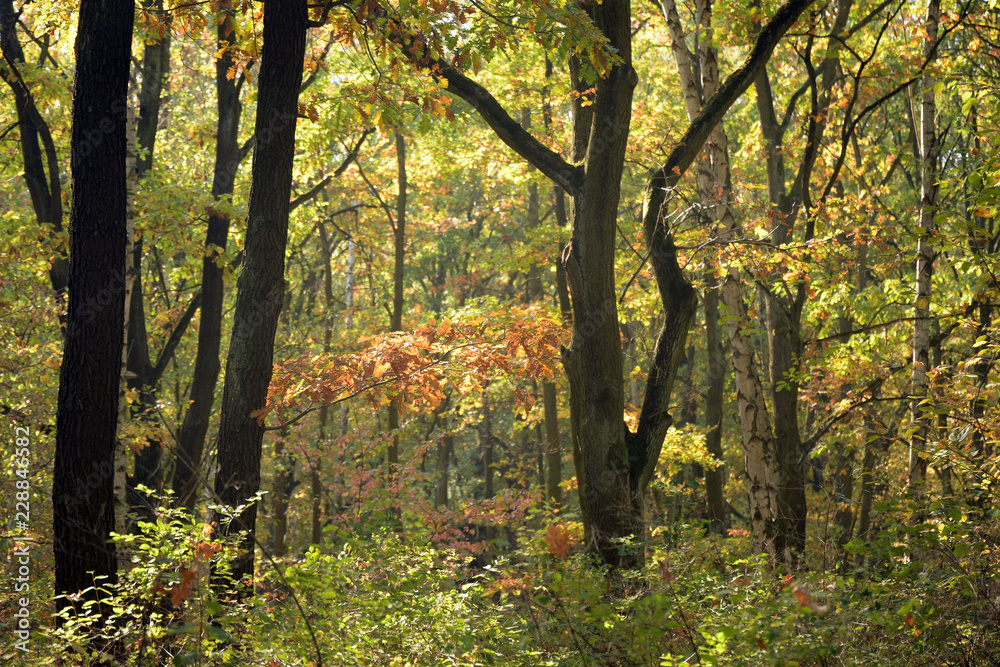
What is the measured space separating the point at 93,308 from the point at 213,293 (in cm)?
580

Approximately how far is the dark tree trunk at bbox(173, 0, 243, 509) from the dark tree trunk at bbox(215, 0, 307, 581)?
14.0 feet

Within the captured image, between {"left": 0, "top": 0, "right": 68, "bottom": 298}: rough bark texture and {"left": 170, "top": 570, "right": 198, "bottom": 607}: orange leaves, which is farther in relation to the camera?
{"left": 0, "top": 0, "right": 68, "bottom": 298}: rough bark texture

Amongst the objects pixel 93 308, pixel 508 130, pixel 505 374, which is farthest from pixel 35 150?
pixel 505 374

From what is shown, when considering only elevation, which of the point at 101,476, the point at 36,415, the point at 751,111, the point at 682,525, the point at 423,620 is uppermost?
the point at 751,111

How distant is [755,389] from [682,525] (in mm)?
3694

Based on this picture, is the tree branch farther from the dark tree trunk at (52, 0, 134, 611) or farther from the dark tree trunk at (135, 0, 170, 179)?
the dark tree trunk at (135, 0, 170, 179)

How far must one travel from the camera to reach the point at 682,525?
5.46m

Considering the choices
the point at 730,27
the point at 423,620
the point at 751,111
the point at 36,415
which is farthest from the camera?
the point at 751,111

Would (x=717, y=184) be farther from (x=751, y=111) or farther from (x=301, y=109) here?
(x=751, y=111)

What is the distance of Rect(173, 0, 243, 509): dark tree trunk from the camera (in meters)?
10.1

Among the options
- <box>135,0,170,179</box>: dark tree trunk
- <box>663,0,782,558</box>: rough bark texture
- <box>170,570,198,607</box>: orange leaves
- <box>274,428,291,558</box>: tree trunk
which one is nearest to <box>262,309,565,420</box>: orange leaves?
<box>663,0,782,558</box>: rough bark texture

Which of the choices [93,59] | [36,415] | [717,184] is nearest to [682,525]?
[717,184]

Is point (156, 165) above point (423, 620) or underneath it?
above

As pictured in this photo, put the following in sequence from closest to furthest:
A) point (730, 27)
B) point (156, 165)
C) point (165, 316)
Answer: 1. point (730, 27)
2. point (156, 165)
3. point (165, 316)
